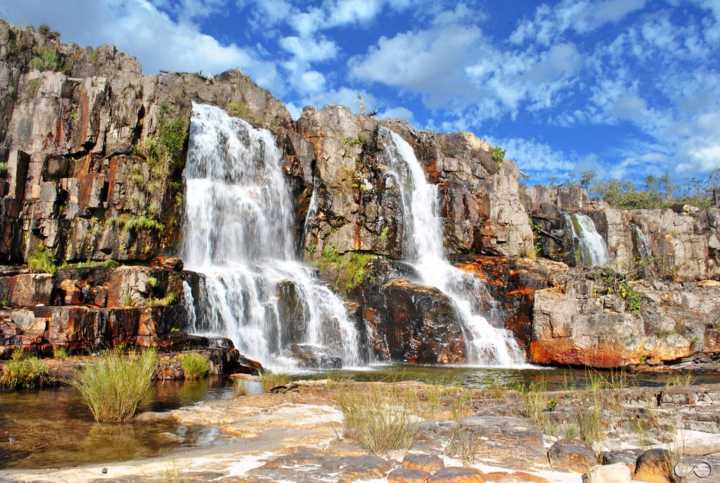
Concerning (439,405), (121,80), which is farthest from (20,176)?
(439,405)

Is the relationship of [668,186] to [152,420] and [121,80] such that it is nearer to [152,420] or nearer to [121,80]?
[121,80]

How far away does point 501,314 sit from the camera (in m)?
27.0

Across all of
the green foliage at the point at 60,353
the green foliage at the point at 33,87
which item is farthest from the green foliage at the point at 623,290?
the green foliage at the point at 33,87

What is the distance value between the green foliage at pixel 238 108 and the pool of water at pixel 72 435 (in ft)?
86.1

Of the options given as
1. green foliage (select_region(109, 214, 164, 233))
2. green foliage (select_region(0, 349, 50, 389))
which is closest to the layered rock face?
green foliage (select_region(109, 214, 164, 233))

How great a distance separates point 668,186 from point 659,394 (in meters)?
60.0

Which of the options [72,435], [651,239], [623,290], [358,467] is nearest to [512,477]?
[358,467]

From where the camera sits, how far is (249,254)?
28.2 metres

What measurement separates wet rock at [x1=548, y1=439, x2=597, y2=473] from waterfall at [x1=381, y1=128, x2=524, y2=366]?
60.3 ft

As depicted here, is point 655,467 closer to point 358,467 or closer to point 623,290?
point 358,467

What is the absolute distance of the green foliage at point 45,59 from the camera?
32.0 meters

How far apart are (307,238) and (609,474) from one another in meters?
26.9

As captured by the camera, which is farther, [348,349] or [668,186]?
[668,186]

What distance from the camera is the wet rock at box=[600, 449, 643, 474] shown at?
20.4 feet
